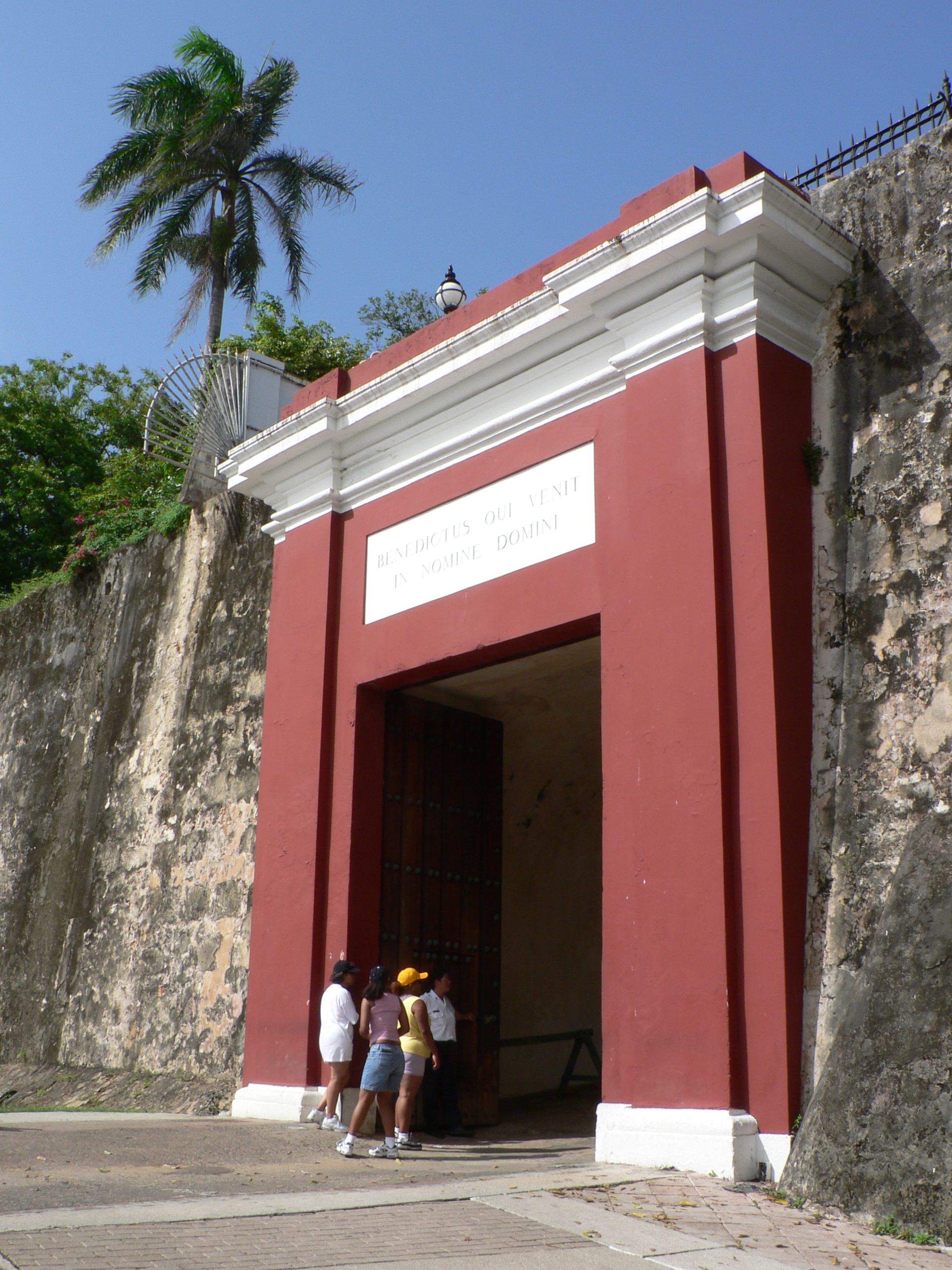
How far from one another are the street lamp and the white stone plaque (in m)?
1.97

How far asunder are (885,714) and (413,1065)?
11.1ft

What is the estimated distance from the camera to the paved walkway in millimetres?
3764

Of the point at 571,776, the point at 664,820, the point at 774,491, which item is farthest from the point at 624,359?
the point at 571,776

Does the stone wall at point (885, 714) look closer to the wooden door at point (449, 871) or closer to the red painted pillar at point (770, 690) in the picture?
the red painted pillar at point (770, 690)

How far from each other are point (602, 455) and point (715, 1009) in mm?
3248

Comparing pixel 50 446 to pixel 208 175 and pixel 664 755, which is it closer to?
pixel 208 175

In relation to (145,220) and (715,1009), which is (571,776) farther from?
(145,220)

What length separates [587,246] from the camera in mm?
7574

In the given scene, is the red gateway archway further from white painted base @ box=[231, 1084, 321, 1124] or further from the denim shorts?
the denim shorts

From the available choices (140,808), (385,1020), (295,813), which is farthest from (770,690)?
(140,808)

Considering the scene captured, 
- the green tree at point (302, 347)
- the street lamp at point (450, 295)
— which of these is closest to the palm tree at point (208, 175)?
the green tree at point (302, 347)

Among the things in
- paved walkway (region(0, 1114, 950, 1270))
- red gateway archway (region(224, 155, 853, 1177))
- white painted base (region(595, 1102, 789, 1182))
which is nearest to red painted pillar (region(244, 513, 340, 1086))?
red gateway archway (region(224, 155, 853, 1177))

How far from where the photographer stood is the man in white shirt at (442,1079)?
7863 millimetres

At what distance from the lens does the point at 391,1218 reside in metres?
4.34
